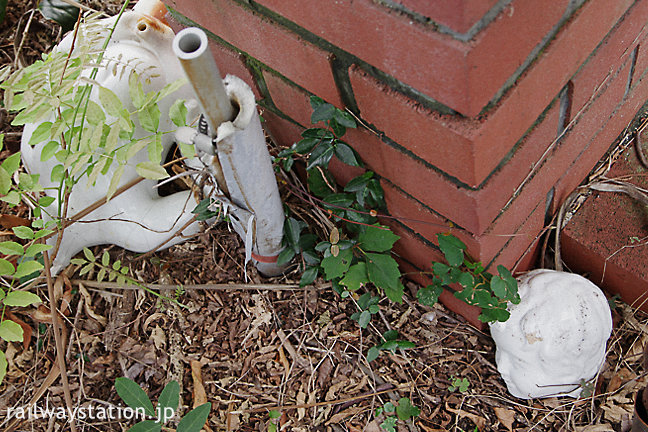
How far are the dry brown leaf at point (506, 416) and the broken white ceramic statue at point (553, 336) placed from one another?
0.15ft

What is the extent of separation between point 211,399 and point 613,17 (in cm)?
118

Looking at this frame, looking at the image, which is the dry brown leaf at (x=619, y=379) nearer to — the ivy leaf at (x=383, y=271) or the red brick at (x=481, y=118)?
the ivy leaf at (x=383, y=271)

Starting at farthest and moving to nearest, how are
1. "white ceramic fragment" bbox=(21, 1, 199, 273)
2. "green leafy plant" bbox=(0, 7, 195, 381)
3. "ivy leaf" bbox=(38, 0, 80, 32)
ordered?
"ivy leaf" bbox=(38, 0, 80, 32) < "white ceramic fragment" bbox=(21, 1, 199, 273) < "green leafy plant" bbox=(0, 7, 195, 381)

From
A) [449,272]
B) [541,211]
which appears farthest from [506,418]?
[541,211]

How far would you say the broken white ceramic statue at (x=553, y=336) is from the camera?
128 cm

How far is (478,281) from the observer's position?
125 cm

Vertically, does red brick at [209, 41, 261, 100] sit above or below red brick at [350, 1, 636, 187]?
below

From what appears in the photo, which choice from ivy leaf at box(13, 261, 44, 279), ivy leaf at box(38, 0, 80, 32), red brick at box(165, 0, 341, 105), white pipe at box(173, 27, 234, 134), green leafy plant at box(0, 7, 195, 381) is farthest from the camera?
ivy leaf at box(38, 0, 80, 32)

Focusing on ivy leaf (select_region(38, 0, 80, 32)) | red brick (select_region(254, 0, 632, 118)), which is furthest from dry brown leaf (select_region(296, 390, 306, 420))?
ivy leaf (select_region(38, 0, 80, 32))

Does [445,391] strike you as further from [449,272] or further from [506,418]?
[449,272]

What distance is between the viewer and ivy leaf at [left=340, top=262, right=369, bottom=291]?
134cm

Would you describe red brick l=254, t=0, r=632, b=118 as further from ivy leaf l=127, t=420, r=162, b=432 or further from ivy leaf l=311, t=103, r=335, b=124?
ivy leaf l=127, t=420, r=162, b=432

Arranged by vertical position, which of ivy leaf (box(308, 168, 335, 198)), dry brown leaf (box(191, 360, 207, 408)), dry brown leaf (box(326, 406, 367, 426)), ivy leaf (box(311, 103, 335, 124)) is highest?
ivy leaf (box(311, 103, 335, 124))

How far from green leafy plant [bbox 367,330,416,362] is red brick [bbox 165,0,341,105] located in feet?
1.98
